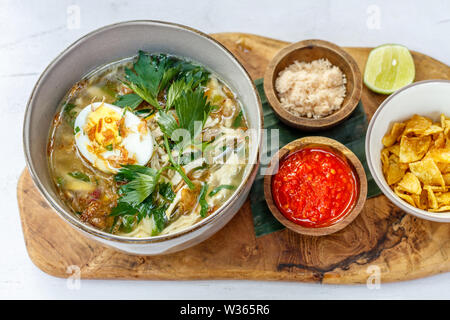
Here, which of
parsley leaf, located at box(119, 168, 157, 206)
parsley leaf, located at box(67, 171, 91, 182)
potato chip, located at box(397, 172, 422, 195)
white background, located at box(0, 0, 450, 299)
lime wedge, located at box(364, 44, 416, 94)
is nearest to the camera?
parsley leaf, located at box(119, 168, 157, 206)

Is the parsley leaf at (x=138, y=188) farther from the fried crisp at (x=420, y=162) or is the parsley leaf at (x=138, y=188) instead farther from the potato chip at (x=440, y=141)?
the potato chip at (x=440, y=141)

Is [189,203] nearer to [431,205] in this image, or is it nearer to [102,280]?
[102,280]

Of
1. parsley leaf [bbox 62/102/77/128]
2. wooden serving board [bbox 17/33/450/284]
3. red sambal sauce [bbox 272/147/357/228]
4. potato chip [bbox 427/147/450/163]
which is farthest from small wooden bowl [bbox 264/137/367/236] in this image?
parsley leaf [bbox 62/102/77/128]

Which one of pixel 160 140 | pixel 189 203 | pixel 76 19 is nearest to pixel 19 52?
pixel 76 19

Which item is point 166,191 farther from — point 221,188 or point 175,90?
point 175,90

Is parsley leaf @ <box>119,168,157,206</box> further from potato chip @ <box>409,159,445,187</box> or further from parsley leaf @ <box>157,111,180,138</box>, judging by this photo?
potato chip @ <box>409,159,445,187</box>

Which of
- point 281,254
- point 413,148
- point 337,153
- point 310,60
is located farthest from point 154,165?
point 413,148
